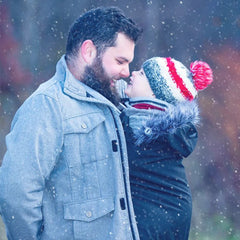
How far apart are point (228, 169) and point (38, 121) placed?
12.7 ft

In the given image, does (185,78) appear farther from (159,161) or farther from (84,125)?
(84,125)

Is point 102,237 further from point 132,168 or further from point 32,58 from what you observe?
point 32,58

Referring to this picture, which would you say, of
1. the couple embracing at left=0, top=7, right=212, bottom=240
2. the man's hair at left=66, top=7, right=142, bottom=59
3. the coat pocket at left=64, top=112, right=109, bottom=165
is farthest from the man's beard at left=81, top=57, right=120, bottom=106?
the coat pocket at left=64, top=112, right=109, bottom=165

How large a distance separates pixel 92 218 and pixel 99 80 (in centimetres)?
81

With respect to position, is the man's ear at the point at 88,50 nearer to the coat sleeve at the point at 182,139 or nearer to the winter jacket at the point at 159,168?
the winter jacket at the point at 159,168

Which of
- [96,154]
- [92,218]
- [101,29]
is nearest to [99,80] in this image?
[101,29]

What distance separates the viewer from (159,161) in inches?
113

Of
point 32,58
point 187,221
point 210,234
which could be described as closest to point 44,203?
point 187,221

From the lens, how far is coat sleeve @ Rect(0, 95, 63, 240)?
98.3 inches

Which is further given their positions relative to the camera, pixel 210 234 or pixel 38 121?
pixel 210 234

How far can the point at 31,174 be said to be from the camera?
2.50 metres

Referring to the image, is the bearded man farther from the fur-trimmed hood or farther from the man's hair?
the man's hair

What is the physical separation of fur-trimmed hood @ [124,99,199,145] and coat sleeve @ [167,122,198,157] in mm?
26

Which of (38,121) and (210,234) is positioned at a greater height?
(38,121)
